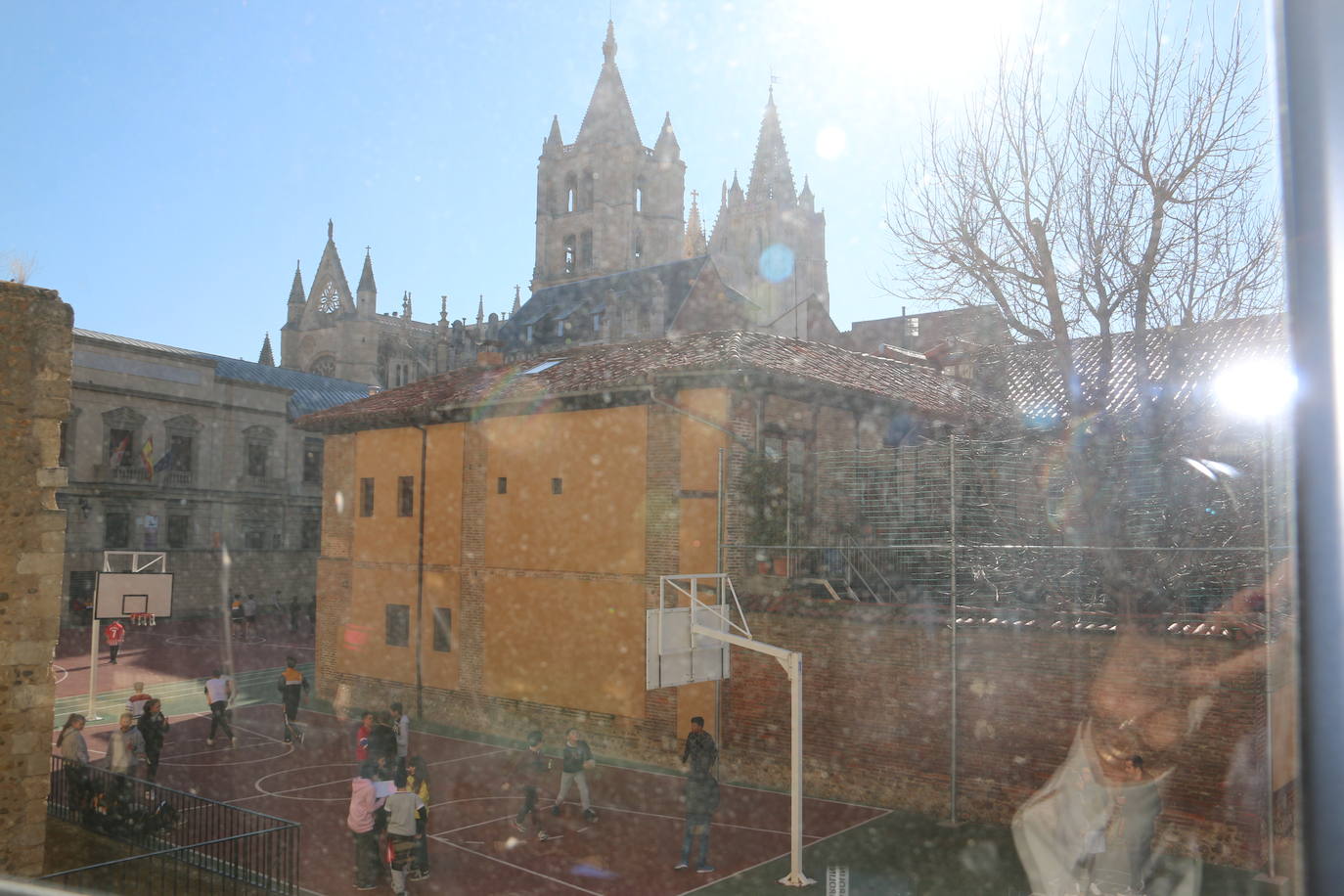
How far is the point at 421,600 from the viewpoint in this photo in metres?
22.7

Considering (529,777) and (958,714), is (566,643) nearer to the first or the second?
(529,777)

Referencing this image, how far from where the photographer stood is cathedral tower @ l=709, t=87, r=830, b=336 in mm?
82688

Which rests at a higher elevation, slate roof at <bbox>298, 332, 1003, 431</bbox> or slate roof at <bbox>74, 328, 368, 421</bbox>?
slate roof at <bbox>74, 328, 368, 421</bbox>

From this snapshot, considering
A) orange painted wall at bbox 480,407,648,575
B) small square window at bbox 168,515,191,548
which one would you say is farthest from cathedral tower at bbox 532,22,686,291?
orange painted wall at bbox 480,407,648,575

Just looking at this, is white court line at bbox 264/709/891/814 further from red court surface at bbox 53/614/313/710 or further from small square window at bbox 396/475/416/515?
red court surface at bbox 53/614/313/710

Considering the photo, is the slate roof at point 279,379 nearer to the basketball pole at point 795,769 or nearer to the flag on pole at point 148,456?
the flag on pole at point 148,456

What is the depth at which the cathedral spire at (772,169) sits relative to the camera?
82.7m

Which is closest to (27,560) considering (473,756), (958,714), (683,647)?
(683,647)

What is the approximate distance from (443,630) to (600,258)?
173 feet

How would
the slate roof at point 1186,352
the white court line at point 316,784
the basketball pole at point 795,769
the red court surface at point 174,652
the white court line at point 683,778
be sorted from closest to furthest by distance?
the basketball pole at point 795,769, the white court line at point 683,778, the white court line at point 316,784, the slate roof at point 1186,352, the red court surface at point 174,652

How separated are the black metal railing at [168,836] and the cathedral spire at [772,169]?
247 feet

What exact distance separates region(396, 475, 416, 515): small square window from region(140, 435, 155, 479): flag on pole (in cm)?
2220

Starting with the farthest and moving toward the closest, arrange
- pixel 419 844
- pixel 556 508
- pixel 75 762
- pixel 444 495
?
pixel 444 495
pixel 556 508
pixel 75 762
pixel 419 844

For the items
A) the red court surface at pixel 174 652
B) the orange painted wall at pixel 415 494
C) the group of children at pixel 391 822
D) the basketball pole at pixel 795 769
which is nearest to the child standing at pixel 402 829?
the group of children at pixel 391 822
